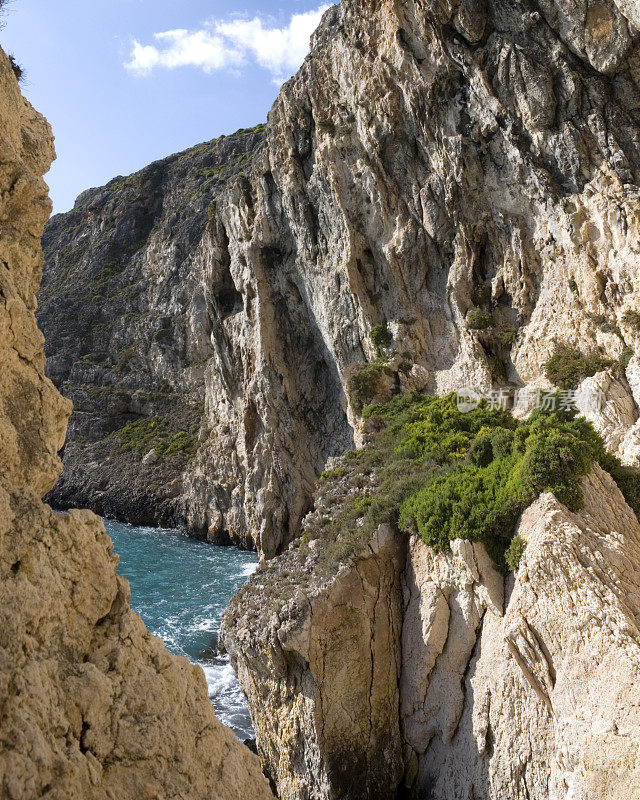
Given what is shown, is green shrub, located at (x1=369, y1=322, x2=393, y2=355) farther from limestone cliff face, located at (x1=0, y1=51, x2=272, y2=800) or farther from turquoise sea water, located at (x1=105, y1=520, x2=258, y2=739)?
limestone cliff face, located at (x1=0, y1=51, x2=272, y2=800)

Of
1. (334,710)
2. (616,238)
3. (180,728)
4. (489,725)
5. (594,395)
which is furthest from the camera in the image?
(616,238)

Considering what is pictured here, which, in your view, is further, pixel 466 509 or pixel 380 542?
pixel 380 542

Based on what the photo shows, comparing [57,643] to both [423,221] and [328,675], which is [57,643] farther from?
[423,221]

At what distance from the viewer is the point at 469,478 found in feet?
52.2

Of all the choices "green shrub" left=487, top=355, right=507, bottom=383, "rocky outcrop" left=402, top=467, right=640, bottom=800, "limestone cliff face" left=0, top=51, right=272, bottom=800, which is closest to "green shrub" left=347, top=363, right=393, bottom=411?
"green shrub" left=487, top=355, right=507, bottom=383

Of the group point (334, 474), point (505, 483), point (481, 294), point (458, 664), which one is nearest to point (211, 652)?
point (334, 474)

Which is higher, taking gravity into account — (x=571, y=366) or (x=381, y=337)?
(x=381, y=337)

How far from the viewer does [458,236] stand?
27094mm

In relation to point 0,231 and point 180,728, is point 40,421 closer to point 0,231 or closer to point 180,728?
point 0,231

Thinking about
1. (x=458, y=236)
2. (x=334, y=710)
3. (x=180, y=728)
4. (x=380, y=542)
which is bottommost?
(x=334, y=710)

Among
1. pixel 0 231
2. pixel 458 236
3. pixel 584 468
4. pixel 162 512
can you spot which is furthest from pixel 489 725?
pixel 162 512

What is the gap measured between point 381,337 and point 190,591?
17903mm

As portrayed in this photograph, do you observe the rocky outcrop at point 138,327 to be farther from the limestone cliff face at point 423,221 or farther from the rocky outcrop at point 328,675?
the rocky outcrop at point 328,675

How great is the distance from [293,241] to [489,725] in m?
30.4
